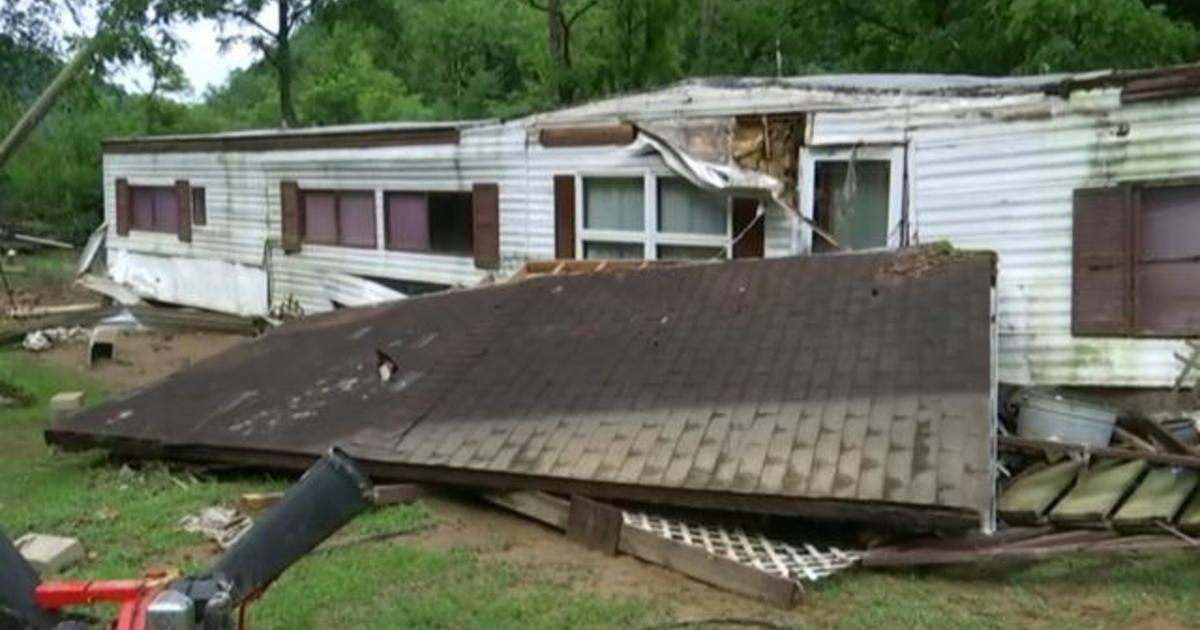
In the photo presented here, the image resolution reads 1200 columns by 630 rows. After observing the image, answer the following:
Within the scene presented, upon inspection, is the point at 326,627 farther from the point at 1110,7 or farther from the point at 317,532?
the point at 1110,7

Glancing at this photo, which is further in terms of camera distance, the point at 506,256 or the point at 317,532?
the point at 506,256

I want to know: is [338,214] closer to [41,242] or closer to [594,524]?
[594,524]

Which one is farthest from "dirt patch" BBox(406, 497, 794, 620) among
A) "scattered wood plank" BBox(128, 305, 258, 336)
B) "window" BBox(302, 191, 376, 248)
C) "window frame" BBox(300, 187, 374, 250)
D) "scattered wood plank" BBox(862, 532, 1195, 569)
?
"scattered wood plank" BBox(128, 305, 258, 336)

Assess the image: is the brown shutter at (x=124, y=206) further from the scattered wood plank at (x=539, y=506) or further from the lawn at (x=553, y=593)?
the scattered wood plank at (x=539, y=506)

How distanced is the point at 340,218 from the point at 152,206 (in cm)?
618

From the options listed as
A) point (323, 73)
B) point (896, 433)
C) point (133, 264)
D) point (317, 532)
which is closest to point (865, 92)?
point (896, 433)

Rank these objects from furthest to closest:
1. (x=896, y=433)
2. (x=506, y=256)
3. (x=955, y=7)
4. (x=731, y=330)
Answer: (x=955, y=7), (x=506, y=256), (x=731, y=330), (x=896, y=433)

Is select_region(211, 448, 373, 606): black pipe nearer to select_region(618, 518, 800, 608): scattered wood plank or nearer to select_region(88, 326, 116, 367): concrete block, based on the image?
select_region(618, 518, 800, 608): scattered wood plank

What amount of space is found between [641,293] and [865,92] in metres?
2.52

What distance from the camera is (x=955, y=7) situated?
59.5 ft

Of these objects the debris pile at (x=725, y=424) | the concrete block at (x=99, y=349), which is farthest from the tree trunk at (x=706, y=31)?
the debris pile at (x=725, y=424)

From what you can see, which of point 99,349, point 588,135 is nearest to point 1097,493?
point 588,135

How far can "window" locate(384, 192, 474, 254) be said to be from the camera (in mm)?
13169

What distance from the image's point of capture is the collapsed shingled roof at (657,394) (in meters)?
6.08
